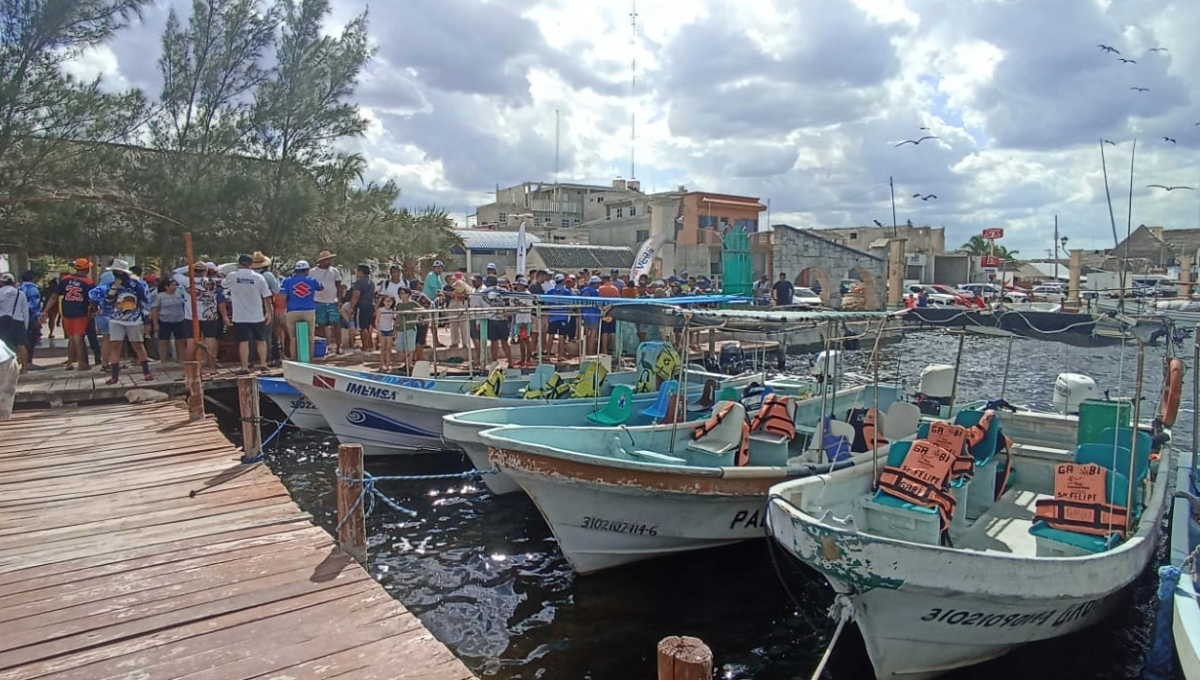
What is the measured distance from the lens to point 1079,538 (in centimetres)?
595

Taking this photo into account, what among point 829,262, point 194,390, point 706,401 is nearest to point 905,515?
point 706,401

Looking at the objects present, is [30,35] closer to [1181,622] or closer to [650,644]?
[650,644]

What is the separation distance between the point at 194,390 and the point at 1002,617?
30.7ft

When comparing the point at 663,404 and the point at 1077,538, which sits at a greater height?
the point at 663,404

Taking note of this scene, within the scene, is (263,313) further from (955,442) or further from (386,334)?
(955,442)

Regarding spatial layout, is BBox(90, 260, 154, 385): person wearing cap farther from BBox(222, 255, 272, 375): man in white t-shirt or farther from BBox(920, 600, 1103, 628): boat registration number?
BBox(920, 600, 1103, 628): boat registration number

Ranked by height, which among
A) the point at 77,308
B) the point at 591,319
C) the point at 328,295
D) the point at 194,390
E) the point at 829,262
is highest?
the point at 829,262

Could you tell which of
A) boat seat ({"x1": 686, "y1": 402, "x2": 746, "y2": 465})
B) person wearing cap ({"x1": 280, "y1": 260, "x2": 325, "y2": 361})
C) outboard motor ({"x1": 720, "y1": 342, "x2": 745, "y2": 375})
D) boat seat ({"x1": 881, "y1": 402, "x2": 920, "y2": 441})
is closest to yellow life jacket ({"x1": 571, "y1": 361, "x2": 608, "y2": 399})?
boat seat ({"x1": 686, "y1": 402, "x2": 746, "y2": 465})

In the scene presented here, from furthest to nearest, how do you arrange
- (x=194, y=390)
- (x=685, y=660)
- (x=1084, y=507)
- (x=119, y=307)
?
(x=119, y=307) < (x=194, y=390) < (x=1084, y=507) < (x=685, y=660)

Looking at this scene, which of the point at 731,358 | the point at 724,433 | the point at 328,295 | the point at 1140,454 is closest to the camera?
the point at 1140,454

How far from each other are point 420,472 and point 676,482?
18.1ft

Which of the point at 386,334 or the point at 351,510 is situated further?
the point at 386,334

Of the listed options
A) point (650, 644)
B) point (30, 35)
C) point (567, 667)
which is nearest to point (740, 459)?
point (650, 644)

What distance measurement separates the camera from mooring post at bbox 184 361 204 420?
9461 millimetres
